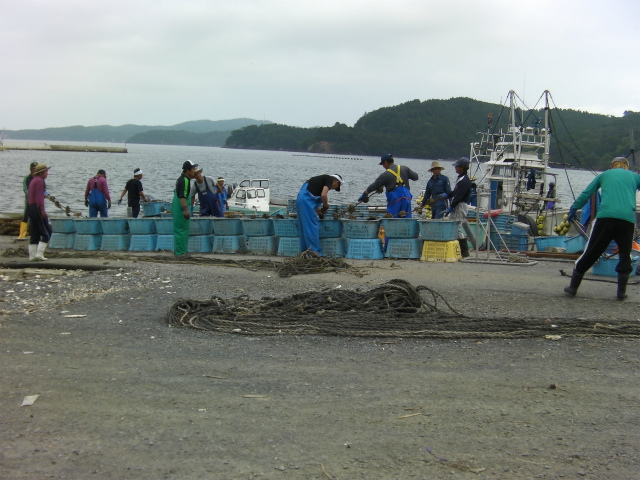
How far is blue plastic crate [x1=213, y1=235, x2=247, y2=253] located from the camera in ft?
46.4

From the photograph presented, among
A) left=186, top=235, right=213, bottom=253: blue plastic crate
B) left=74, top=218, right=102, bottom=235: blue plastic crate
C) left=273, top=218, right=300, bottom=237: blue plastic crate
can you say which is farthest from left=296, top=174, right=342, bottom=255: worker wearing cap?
left=74, top=218, right=102, bottom=235: blue plastic crate

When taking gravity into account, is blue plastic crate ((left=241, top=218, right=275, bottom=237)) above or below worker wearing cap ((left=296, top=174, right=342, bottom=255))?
below

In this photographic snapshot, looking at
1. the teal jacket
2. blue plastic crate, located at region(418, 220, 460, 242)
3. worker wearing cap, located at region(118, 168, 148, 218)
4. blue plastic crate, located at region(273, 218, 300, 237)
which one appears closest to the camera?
the teal jacket

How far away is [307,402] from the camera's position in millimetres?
5125

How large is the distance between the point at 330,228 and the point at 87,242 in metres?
6.05

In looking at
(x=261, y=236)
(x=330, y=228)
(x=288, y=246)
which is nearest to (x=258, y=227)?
(x=261, y=236)

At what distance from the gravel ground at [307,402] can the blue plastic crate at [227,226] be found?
578 centimetres

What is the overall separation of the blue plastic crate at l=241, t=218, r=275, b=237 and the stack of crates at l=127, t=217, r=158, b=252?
2415 mm

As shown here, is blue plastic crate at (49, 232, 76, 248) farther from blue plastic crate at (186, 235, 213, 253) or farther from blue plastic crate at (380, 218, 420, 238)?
blue plastic crate at (380, 218, 420, 238)

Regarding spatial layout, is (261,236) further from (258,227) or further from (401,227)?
(401,227)

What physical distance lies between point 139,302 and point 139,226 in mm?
6549

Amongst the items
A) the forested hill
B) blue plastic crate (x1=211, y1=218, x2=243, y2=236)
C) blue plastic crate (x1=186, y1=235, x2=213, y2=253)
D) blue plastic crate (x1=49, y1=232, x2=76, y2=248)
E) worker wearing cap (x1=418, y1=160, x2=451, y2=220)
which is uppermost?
the forested hill

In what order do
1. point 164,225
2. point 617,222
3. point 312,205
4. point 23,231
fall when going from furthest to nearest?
point 23,231 < point 164,225 < point 312,205 < point 617,222

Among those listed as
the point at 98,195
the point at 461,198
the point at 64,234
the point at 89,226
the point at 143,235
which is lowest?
the point at 64,234
